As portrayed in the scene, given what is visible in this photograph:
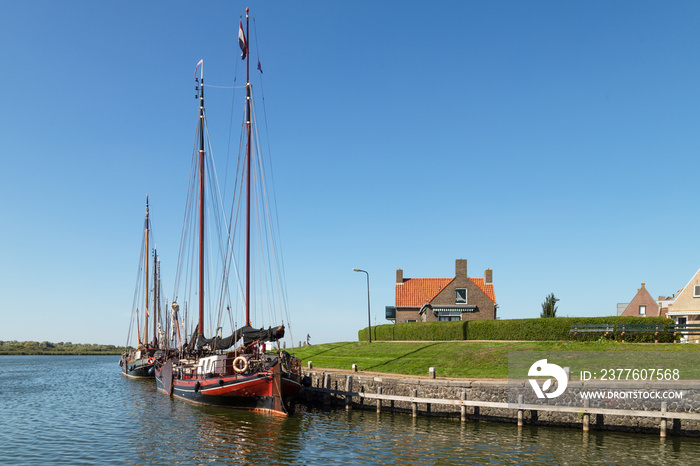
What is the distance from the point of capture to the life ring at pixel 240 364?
101 feet

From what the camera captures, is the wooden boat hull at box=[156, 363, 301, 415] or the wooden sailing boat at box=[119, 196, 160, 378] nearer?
the wooden boat hull at box=[156, 363, 301, 415]

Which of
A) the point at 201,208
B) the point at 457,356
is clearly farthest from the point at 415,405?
the point at 201,208

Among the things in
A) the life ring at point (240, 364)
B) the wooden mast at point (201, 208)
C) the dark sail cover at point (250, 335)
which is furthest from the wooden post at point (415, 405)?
the wooden mast at point (201, 208)

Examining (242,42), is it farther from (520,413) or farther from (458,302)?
(458,302)

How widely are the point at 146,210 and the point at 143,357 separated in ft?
69.5

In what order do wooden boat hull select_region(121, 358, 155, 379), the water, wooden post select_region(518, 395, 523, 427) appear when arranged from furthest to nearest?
1. wooden boat hull select_region(121, 358, 155, 379)
2. wooden post select_region(518, 395, 523, 427)
3. the water

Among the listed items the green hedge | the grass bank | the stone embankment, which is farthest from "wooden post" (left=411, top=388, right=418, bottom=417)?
the green hedge

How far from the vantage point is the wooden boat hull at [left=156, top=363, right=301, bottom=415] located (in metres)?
29.4

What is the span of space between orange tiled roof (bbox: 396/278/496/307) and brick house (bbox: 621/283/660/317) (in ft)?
97.3

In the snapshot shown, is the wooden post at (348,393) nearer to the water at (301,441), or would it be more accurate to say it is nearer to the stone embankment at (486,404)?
the stone embankment at (486,404)

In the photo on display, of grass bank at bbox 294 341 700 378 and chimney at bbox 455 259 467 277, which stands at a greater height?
chimney at bbox 455 259 467 277

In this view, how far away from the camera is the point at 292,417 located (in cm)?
2933

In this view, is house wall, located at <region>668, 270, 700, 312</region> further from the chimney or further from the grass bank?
the chimney

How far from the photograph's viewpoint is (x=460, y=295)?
64250 millimetres
